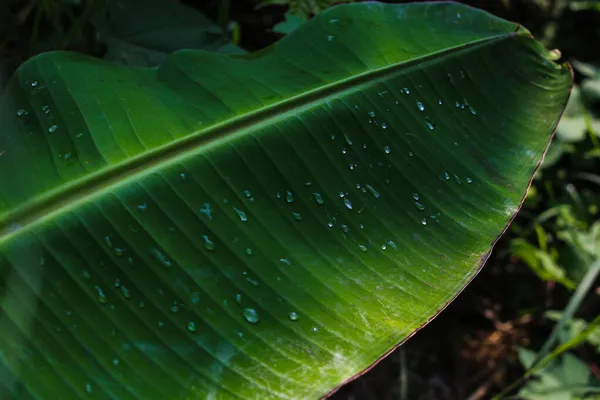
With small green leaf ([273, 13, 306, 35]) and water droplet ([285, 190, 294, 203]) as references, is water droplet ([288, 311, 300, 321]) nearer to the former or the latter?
water droplet ([285, 190, 294, 203])

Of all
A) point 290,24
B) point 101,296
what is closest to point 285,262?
point 101,296

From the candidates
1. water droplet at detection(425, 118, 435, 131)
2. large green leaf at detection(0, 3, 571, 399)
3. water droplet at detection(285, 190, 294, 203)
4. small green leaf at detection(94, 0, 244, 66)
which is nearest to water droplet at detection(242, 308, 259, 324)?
large green leaf at detection(0, 3, 571, 399)

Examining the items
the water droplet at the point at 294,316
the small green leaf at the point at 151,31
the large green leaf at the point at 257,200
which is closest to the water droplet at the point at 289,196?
the large green leaf at the point at 257,200

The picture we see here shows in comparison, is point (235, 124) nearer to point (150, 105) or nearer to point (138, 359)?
point (150, 105)

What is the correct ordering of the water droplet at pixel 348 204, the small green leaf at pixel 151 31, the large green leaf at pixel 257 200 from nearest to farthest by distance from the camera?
1. the large green leaf at pixel 257 200
2. the water droplet at pixel 348 204
3. the small green leaf at pixel 151 31

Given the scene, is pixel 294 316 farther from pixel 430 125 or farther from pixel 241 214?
pixel 430 125

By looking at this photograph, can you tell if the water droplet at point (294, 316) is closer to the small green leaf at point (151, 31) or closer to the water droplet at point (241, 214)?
the water droplet at point (241, 214)

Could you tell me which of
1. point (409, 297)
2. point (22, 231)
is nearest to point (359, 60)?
point (409, 297)
